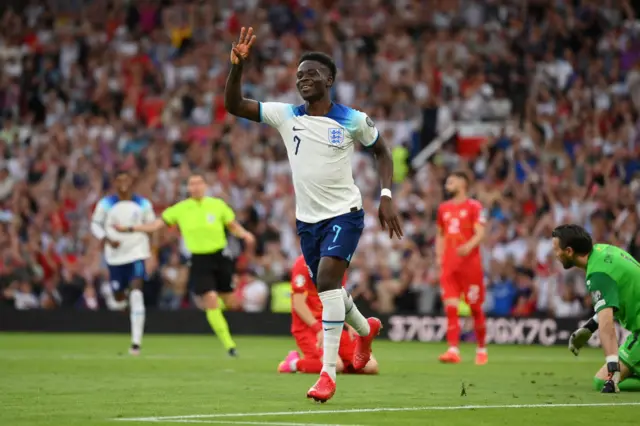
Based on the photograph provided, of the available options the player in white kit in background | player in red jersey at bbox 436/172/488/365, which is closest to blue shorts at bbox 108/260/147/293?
the player in white kit in background

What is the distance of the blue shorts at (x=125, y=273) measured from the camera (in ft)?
63.8

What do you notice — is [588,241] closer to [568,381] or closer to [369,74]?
[568,381]

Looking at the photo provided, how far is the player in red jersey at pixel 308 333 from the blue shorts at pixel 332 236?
307 cm

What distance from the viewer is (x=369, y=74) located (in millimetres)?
28500

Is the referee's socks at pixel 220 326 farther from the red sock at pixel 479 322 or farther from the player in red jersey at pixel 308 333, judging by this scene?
the player in red jersey at pixel 308 333

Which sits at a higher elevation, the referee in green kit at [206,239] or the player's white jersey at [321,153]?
the player's white jersey at [321,153]

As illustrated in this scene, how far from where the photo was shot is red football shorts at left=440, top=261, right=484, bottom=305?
57.6ft

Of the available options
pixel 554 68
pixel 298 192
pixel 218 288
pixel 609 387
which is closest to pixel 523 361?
pixel 218 288

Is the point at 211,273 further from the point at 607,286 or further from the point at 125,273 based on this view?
the point at 607,286

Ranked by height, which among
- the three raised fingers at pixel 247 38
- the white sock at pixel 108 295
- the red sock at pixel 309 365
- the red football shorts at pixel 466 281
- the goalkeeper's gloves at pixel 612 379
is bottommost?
the white sock at pixel 108 295

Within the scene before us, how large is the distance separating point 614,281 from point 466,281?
21.1ft

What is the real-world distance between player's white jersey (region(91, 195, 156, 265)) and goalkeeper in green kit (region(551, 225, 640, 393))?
9.19 meters

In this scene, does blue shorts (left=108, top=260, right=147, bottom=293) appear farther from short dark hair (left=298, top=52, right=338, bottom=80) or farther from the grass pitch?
short dark hair (left=298, top=52, right=338, bottom=80)

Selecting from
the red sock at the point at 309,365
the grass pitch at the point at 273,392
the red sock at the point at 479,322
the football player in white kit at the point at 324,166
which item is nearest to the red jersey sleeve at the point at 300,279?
the red sock at the point at 309,365
